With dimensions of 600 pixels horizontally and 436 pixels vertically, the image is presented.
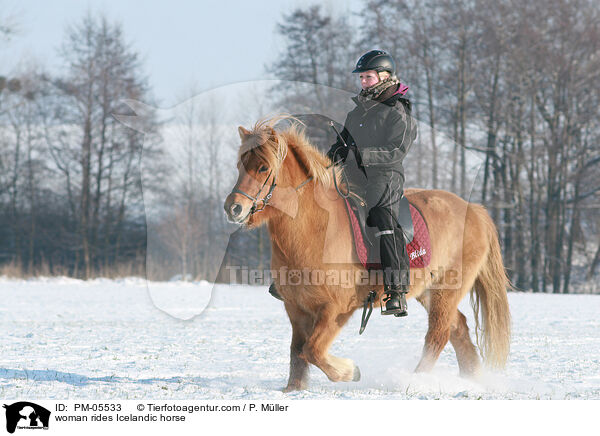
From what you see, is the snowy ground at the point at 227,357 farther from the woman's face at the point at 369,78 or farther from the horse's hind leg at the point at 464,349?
the woman's face at the point at 369,78

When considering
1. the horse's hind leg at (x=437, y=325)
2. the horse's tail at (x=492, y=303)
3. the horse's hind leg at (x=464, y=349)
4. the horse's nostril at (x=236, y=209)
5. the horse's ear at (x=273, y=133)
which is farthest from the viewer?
the horse's tail at (x=492, y=303)

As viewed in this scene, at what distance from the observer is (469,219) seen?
7.09m

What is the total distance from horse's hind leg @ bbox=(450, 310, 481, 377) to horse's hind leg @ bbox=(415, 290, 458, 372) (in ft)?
0.54

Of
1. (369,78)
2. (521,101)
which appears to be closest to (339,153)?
(369,78)

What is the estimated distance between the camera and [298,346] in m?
5.58

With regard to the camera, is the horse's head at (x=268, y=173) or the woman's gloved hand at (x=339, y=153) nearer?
the horse's head at (x=268, y=173)

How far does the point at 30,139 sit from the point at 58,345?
2517cm

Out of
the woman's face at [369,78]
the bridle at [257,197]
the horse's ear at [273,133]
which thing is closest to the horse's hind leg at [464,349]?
the woman's face at [369,78]

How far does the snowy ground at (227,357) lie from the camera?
567 centimetres

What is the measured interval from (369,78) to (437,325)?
8.76ft
